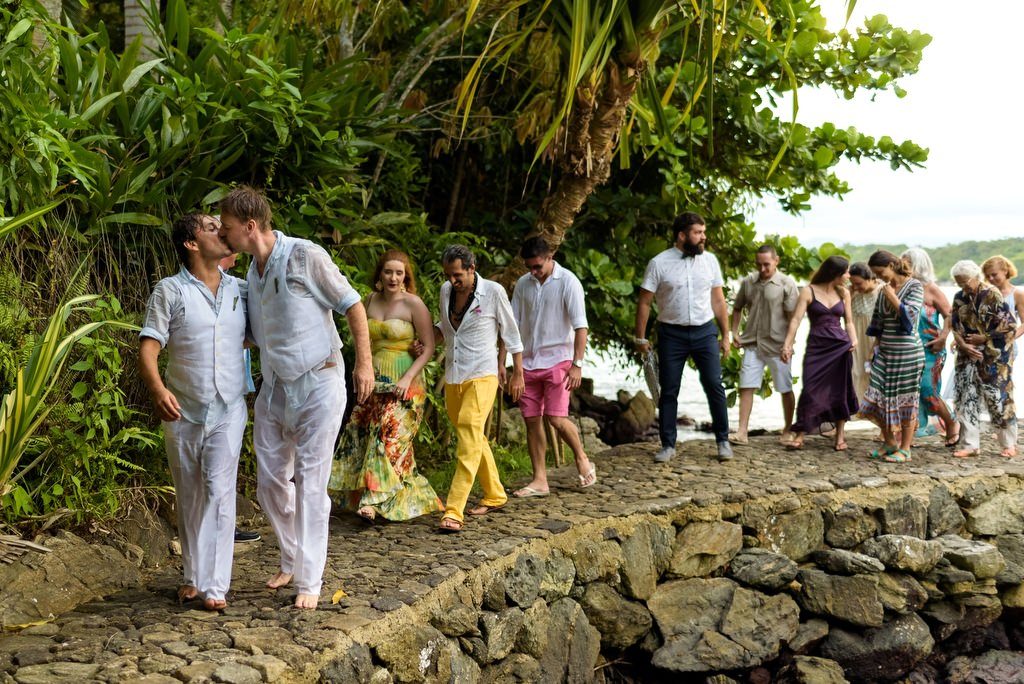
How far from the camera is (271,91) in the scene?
6.57m

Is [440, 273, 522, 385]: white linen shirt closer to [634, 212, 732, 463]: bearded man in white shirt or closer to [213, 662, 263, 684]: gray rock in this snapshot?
[634, 212, 732, 463]: bearded man in white shirt

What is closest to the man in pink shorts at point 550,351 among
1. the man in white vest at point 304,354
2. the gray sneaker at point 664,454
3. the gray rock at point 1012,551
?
the gray sneaker at point 664,454

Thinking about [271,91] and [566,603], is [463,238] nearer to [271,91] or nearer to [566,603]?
[271,91]

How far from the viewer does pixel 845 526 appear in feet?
25.0

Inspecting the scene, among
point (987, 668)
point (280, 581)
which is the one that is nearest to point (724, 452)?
point (987, 668)

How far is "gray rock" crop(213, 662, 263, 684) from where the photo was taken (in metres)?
3.79

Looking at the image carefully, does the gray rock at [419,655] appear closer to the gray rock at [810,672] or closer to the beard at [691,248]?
the gray rock at [810,672]

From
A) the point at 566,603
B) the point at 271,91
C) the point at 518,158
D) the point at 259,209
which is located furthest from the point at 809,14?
the point at 259,209

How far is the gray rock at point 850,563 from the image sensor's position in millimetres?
7328

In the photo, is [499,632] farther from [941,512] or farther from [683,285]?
[941,512]

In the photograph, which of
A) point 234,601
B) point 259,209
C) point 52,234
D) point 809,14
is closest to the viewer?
point 259,209

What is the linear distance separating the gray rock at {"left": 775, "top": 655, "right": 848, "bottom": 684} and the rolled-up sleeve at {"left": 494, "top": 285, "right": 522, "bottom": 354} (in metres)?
2.84

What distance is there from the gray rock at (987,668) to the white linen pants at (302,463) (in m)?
5.19

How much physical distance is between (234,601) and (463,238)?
4.58 metres
